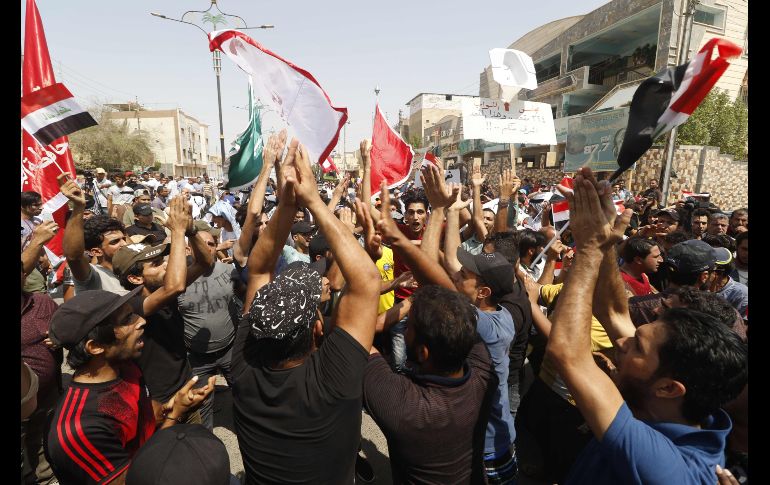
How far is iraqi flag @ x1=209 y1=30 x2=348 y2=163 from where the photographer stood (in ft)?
10.9

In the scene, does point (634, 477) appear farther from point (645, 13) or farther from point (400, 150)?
point (645, 13)

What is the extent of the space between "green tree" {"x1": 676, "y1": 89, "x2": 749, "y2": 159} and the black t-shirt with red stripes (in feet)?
78.9

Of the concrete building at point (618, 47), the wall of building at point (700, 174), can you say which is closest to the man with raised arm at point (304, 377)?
the concrete building at point (618, 47)

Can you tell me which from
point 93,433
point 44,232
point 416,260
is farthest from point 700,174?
point 93,433

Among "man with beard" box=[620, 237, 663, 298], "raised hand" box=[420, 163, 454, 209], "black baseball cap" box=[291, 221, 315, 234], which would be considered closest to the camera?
"raised hand" box=[420, 163, 454, 209]

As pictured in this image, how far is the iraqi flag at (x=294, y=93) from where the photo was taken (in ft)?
10.9

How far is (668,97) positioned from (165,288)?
295cm

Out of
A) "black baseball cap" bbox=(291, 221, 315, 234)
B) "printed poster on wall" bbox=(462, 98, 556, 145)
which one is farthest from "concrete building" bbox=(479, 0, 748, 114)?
"black baseball cap" bbox=(291, 221, 315, 234)

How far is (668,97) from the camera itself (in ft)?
6.61

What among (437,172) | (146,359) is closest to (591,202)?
(437,172)

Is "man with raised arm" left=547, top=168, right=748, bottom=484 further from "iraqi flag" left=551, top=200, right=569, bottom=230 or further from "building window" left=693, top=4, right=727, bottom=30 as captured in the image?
"building window" left=693, top=4, right=727, bottom=30

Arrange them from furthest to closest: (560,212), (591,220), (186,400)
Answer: (560,212), (186,400), (591,220)

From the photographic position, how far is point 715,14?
22.9 m

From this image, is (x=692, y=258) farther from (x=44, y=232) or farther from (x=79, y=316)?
(x=44, y=232)
